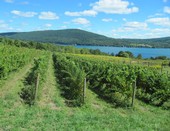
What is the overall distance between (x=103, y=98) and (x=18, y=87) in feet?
20.2

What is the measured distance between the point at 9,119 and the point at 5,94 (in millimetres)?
5638

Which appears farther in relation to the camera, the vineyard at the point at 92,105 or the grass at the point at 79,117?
the vineyard at the point at 92,105

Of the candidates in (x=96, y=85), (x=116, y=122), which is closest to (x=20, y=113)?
(x=116, y=122)

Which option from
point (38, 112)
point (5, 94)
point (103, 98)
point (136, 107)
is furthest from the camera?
point (103, 98)

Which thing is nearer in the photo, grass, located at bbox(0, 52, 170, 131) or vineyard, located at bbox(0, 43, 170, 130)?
grass, located at bbox(0, 52, 170, 131)

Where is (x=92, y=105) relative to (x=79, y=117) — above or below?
below

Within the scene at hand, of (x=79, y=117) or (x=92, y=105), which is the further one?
(x=92, y=105)

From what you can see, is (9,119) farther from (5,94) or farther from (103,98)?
(103,98)

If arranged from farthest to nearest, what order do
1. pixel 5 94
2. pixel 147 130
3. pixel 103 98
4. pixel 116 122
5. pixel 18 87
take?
1. pixel 18 87
2. pixel 103 98
3. pixel 5 94
4. pixel 116 122
5. pixel 147 130

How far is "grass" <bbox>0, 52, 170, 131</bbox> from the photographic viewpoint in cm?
1102

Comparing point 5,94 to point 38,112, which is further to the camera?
point 5,94

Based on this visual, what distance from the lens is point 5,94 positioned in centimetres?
1697

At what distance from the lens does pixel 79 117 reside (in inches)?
485

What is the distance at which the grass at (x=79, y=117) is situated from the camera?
36.1 feet
